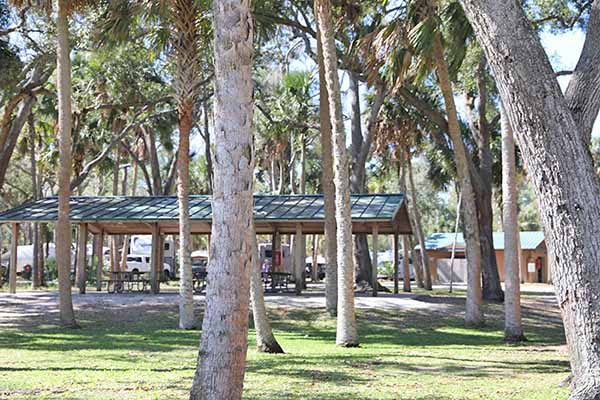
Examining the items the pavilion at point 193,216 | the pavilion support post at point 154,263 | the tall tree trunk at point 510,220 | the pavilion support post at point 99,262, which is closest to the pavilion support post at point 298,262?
the pavilion at point 193,216

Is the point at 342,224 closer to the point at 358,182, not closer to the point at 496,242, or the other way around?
the point at 358,182

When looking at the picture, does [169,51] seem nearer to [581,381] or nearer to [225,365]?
[225,365]

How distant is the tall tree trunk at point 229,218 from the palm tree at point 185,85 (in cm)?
938

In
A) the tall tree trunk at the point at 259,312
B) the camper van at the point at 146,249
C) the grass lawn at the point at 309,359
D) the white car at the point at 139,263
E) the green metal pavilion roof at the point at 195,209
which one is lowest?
the grass lawn at the point at 309,359

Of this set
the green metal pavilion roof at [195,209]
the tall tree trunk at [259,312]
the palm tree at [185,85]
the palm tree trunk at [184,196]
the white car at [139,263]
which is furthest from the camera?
the white car at [139,263]

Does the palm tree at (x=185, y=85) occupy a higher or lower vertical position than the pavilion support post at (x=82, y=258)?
higher

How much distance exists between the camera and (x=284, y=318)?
63.6ft

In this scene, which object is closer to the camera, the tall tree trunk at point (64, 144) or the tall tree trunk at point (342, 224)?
the tall tree trunk at point (342, 224)

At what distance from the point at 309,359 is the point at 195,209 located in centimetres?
1405

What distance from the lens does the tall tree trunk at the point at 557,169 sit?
16.3 feet

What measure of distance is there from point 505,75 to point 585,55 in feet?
3.69

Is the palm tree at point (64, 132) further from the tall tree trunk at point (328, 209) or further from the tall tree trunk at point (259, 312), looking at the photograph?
the tall tree trunk at point (328, 209)

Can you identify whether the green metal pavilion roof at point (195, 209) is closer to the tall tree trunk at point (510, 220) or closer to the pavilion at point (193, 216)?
the pavilion at point (193, 216)

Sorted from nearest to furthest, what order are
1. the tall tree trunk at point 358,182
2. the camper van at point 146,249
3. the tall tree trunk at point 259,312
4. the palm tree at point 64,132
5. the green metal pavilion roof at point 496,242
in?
the tall tree trunk at point 259,312
the palm tree at point 64,132
the tall tree trunk at point 358,182
the camper van at point 146,249
the green metal pavilion roof at point 496,242
